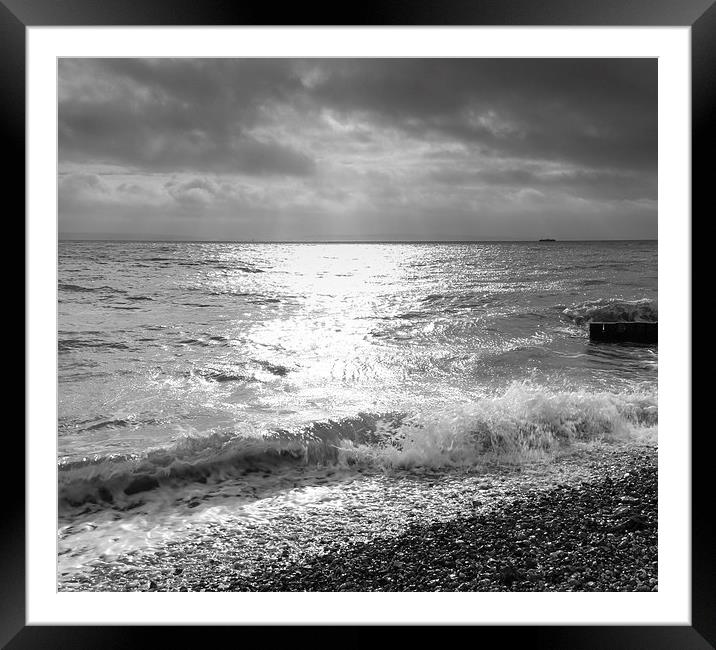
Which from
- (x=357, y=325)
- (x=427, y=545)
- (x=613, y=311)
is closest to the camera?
(x=427, y=545)

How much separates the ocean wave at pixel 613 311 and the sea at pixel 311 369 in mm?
31

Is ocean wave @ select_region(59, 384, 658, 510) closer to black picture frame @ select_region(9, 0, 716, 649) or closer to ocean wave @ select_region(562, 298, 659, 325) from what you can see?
black picture frame @ select_region(9, 0, 716, 649)

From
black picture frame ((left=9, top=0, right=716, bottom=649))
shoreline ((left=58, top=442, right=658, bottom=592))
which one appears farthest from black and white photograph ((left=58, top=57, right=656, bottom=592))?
black picture frame ((left=9, top=0, right=716, bottom=649))

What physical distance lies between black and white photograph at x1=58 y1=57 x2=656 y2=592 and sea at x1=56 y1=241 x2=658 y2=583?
0.06 ft

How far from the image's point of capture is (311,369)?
3791mm

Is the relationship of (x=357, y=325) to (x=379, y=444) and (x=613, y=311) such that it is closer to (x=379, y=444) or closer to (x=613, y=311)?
(x=613, y=311)

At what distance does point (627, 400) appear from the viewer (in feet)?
9.20

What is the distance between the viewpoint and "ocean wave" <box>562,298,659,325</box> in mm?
5872

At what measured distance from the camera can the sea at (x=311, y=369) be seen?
199 cm
